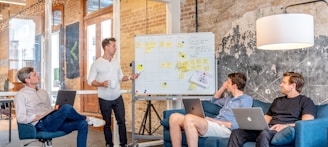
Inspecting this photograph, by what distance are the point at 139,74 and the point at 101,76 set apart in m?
0.62

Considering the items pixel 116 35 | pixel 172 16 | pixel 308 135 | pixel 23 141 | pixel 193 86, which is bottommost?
pixel 23 141

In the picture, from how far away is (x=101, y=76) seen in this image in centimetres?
487

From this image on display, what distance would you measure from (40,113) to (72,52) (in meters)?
1.87

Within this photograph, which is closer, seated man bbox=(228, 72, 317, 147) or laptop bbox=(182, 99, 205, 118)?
seated man bbox=(228, 72, 317, 147)

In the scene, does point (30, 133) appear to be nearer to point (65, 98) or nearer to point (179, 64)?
point (65, 98)

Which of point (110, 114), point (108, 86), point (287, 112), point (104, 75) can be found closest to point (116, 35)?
point (104, 75)

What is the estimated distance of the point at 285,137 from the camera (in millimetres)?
3129

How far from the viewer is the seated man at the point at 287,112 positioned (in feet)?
11.3

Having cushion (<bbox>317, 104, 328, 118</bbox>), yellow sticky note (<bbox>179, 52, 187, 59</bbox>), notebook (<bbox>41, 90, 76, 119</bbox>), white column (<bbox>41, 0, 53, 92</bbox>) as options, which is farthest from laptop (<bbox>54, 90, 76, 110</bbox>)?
cushion (<bbox>317, 104, 328, 118</bbox>)

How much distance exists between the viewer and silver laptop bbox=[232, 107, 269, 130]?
10.8 feet

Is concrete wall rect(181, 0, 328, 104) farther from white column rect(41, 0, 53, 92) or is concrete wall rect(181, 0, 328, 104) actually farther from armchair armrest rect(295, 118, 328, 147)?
white column rect(41, 0, 53, 92)

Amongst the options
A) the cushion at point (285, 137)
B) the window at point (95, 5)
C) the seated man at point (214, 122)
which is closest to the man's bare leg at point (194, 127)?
the seated man at point (214, 122)

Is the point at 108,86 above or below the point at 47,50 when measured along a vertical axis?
below

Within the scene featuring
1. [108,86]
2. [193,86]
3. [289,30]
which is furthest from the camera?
[193,86]
